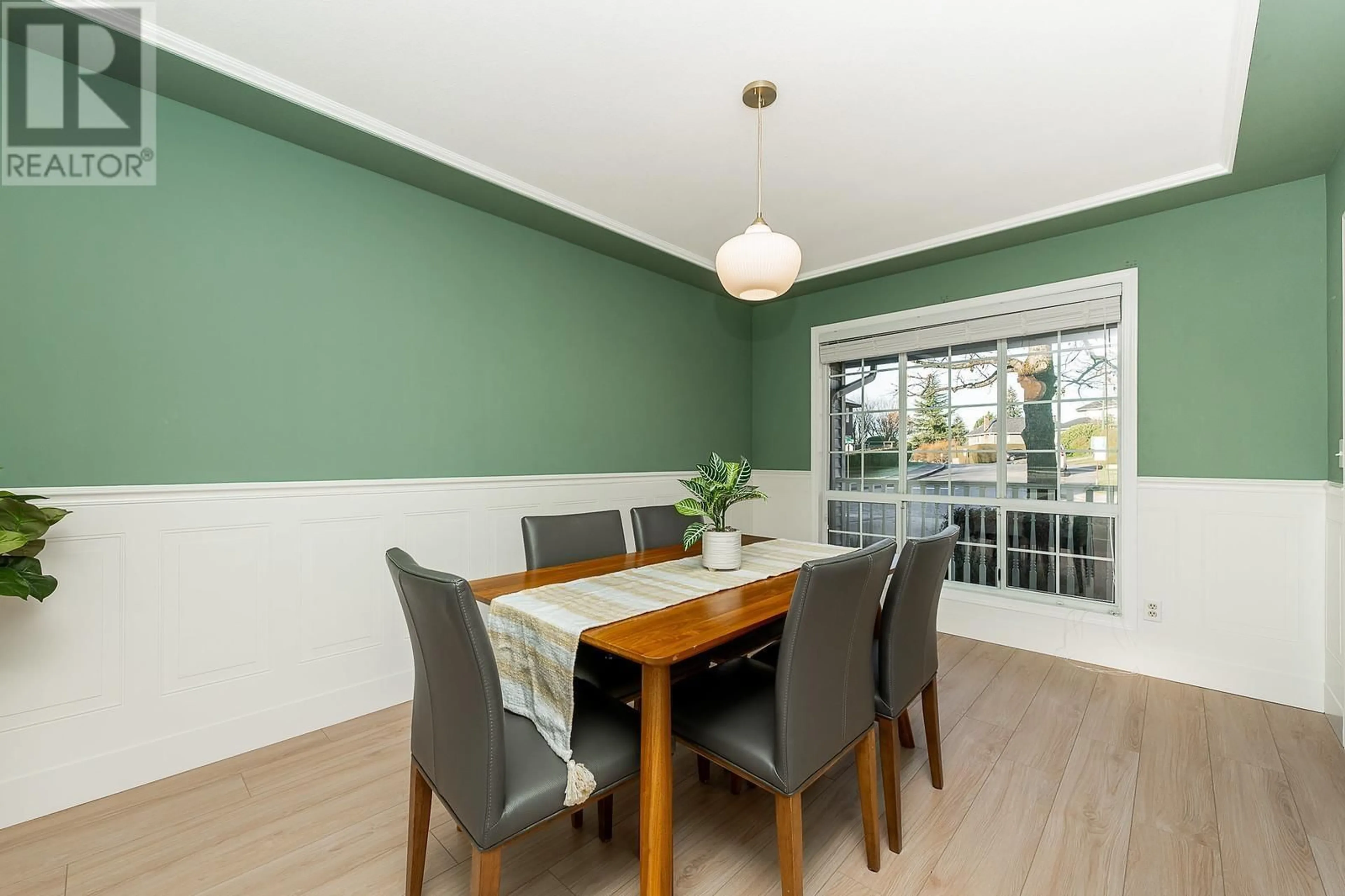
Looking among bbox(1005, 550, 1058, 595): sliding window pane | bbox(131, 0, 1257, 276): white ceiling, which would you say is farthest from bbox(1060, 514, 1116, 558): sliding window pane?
bbox(131, 0, 1257, 276): white ceiling

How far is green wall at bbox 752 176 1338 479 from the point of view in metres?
2.76

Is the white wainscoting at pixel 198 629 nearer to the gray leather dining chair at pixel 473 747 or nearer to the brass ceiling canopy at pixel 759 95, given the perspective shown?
the gray leather dining chair at pixel 473 747

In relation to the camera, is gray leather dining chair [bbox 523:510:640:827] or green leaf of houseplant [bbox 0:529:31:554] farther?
gray leather dining chair [bbox 523:510:640:827]

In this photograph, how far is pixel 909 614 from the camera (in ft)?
6.06

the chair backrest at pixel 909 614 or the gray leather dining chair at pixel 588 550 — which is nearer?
the chair backrest at pixel 909 614

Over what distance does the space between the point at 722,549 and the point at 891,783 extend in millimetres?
910

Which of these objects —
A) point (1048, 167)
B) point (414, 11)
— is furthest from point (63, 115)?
point (1048, 167)

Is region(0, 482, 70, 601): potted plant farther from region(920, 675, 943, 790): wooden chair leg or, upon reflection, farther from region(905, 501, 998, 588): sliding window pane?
region(905, 501, 998, 588): sliding window pane

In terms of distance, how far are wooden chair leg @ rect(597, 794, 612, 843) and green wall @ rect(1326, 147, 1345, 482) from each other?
337 cm

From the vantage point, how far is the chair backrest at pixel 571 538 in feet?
7.93

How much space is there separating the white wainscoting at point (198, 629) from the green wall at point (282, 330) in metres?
0.15

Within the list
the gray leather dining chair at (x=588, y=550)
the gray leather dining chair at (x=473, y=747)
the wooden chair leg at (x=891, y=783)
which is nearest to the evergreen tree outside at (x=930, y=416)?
the gray leather dining chair at (x=588, y=550)

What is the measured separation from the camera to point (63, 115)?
202 cm

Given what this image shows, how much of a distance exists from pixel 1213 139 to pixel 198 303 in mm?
4344
